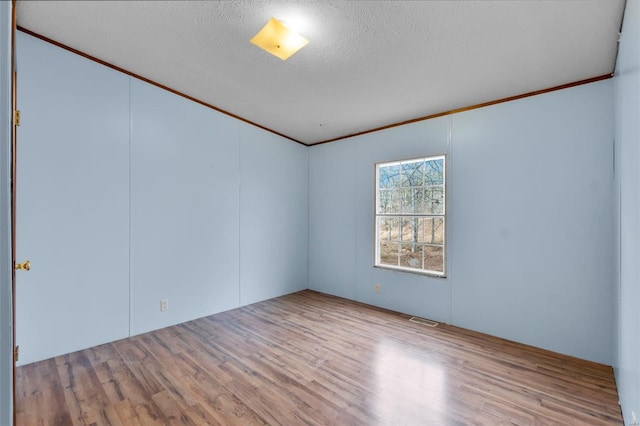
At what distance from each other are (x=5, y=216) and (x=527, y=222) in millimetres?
3676

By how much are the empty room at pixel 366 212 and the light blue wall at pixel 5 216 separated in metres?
0.01

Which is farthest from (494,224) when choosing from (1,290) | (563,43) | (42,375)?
(42,375)

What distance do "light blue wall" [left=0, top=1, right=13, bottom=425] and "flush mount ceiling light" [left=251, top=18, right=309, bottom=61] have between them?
1.32 m

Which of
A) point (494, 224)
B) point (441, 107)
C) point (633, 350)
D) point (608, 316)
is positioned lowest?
point (608, 316)

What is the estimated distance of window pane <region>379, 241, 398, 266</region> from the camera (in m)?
3.90

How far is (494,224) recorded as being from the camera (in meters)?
2.99

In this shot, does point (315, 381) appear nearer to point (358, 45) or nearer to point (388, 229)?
point (388, 229)

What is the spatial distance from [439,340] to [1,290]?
3194 mm

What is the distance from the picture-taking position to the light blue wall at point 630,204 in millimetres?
1377

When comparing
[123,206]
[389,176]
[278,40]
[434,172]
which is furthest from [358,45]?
[123,206]

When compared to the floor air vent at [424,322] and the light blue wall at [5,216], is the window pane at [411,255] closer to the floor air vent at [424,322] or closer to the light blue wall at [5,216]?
the floor air vent at [424,322]

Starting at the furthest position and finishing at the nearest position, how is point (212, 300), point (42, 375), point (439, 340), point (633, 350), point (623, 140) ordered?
point (212, 300) < point (439, 340) < point (42, 375) < point (623, 140) < point (633, 350)

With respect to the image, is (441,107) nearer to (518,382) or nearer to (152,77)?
(518,382)

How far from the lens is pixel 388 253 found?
13.0 ft
